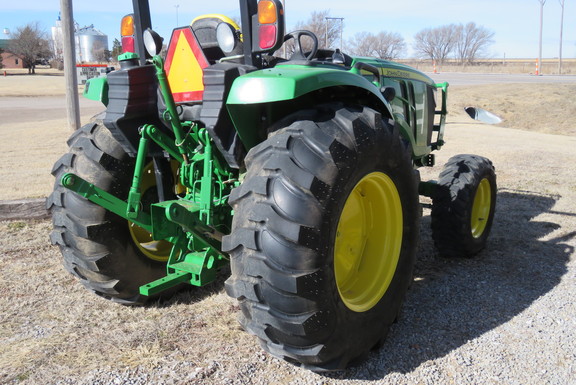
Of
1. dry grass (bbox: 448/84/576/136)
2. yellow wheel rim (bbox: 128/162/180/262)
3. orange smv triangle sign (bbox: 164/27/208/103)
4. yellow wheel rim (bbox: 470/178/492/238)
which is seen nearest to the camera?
orange smv triangle sign (bbox: 164/27/208/103)

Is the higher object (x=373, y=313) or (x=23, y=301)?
(x=373, y=313)

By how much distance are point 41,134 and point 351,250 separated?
37.4 feet

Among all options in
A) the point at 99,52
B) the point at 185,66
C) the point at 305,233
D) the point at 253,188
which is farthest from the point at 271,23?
the point at 99,52

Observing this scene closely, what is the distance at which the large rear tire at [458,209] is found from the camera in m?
4.62

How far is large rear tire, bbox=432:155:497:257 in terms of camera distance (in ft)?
15.2

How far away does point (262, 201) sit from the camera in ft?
8.38

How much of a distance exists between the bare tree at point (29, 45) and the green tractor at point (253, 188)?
69658 millimetres

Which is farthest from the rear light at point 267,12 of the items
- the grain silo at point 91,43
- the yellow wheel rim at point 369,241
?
the grain silo at point 91,43

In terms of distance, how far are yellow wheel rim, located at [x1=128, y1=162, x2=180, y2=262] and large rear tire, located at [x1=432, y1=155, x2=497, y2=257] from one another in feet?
7.76

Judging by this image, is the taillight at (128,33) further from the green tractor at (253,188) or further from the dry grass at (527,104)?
the dry grass at (527,104)

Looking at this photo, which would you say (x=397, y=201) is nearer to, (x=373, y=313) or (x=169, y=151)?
(x=373, y=313)

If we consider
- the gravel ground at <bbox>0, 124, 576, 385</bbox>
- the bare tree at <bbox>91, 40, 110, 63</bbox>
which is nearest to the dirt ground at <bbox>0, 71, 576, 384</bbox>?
the gravel ground at <bbox>0, 124, 576, 385</bbox>

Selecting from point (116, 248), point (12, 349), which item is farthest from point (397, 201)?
point (12, 349)

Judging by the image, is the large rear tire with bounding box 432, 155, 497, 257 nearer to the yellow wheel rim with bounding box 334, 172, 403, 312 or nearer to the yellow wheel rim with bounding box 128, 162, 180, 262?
the yellow wheel rim with bounding box 334, 172, 403, 312
